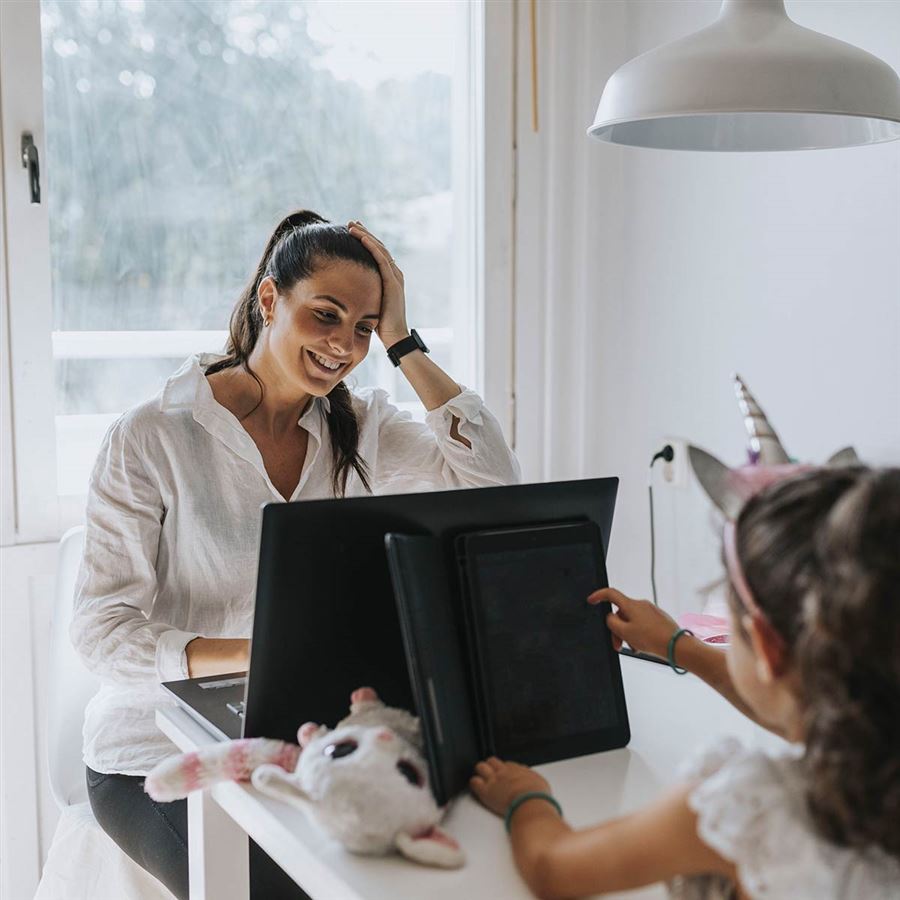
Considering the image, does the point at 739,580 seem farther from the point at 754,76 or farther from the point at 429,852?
the point at 754,76

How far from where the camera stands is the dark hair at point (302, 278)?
1.65 meters

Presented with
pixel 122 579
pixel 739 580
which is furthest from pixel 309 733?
pixel 122 579

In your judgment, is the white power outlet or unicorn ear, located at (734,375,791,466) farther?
the white power outlet

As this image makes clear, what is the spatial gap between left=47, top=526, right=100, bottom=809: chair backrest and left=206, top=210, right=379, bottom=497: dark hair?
16.8 inches

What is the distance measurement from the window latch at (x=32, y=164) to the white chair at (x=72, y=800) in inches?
24.9

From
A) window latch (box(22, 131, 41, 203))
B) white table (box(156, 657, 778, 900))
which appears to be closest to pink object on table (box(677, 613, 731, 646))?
white table (box(156, 657, 778, 900))

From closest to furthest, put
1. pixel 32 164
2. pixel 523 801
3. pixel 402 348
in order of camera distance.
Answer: pixel 523 801, pixel 402 348, pixel 32 164

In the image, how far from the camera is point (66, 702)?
1.76 meters

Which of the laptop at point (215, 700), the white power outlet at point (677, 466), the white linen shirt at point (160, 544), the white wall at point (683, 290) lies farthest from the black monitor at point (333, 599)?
the white power outlet at point (677, 466)

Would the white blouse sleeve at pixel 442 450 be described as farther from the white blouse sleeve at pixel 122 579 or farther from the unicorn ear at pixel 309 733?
the unicorn ear at pixel 309 733

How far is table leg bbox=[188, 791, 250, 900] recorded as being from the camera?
116 centimetres

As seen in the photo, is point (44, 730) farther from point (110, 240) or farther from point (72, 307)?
point (110, 240)

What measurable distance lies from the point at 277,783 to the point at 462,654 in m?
0.19

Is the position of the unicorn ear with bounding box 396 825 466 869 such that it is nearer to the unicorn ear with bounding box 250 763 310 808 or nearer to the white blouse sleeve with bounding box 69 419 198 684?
the unicorn ear with bounding box 250 763 310 808
